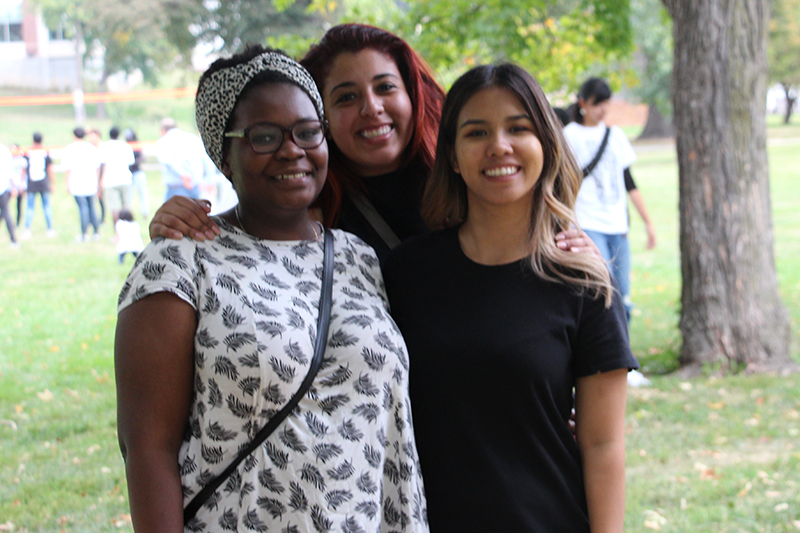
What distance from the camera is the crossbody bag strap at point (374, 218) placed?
8.66ft

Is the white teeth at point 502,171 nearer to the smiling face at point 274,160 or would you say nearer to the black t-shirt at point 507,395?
the black t-shirt at point 507,395

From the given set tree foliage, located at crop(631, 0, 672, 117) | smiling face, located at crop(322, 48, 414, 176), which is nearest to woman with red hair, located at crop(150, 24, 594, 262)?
smiling face, located at crop(322, 48, 414, 176)

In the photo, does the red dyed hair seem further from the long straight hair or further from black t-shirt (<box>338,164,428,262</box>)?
the long straight hair

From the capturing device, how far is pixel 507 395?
2.01 m

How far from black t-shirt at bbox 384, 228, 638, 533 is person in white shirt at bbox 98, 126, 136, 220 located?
41.6 feet

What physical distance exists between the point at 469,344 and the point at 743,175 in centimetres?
516

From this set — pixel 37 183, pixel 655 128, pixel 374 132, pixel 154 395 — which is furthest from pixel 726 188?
pixel 655 128

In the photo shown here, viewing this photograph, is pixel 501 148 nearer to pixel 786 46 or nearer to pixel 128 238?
pixel 128 238

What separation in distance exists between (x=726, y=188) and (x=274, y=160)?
5.34m

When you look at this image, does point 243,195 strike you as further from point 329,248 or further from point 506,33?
point 506,33

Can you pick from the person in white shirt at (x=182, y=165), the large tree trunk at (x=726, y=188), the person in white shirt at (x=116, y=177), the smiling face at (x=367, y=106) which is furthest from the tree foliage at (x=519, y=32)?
the person in white shirt at (x=116, y=177)

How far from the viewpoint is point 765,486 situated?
4637 mm

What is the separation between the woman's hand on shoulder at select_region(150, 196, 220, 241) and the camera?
1.91 metres

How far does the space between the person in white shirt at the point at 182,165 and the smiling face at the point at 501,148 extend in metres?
9.36
